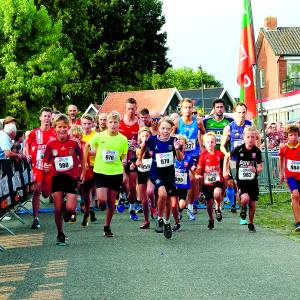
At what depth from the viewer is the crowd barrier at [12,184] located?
38.9 ft

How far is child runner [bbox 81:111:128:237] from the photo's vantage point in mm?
11680

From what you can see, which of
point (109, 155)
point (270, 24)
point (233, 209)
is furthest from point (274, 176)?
point (270, 24)

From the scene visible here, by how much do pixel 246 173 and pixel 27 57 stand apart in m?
40.7

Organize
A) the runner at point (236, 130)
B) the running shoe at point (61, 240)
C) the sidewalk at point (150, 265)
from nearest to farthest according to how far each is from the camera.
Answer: the sidewalk at point (150, 265), the running shoe at point (61, 240), the runner at point (236, 130)

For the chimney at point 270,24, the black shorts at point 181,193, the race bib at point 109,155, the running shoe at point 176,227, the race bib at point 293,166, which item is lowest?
the running shoe at point 176,227

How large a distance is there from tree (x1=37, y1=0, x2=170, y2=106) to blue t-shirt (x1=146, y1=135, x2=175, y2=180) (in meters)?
48.8

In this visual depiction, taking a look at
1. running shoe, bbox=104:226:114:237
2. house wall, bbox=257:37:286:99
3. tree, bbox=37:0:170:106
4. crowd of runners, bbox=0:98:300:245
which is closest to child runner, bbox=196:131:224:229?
crowd of runners, bbox=0:98:300:245

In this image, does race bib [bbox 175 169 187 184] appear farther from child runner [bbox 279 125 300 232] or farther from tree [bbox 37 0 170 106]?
tree [bbox 37 0 170 106]

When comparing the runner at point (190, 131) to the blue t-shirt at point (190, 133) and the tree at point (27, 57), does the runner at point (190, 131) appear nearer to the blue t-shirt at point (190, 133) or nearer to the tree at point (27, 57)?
the blue t-shirt at point (190, 133)

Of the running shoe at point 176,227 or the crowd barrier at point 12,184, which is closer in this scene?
the crowd barrier at point 12,184

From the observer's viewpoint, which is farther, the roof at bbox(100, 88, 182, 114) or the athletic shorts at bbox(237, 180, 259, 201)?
the roof at bbox(100, 88, 182, 114)

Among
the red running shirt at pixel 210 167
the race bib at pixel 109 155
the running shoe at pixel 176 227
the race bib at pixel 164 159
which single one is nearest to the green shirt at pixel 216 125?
the red running shirt at pixel 210 167

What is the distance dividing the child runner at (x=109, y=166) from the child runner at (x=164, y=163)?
455 mm

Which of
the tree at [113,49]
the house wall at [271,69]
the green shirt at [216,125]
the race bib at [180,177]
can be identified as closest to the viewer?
the race bib at [180,177]
